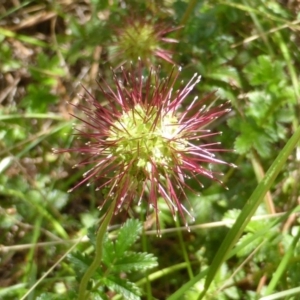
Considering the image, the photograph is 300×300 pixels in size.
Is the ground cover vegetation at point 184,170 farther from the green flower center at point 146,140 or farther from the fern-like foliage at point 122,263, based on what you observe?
the green flower center at point 146,140

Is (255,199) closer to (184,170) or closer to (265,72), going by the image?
(184,170)

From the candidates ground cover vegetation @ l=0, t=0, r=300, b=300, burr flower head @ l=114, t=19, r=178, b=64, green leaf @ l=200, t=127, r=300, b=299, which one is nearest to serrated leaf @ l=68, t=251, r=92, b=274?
ground cover vegetation @ l=0, t=0, r=300, b=300

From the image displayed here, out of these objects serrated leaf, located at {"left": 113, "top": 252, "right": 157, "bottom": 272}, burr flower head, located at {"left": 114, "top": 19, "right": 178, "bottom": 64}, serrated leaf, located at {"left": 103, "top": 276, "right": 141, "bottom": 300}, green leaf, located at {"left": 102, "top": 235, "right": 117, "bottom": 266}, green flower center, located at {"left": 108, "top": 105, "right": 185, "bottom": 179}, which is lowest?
serrated leaf, located at {"left": 103, "top": 276, "right": 141, "bottom": 300}

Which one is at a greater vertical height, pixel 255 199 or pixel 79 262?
pixel 255 199

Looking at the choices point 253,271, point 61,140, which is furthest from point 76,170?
point 253,271

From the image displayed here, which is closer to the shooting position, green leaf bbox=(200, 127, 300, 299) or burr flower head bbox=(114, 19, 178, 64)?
green leaf bbox=(200, 127, 300, 299)

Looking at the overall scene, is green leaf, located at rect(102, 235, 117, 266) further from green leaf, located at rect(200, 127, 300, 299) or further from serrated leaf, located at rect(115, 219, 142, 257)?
green leaf, located at rect(200, 127, 300, 299)

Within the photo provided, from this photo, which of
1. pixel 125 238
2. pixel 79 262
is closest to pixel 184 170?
pixel 125 238
